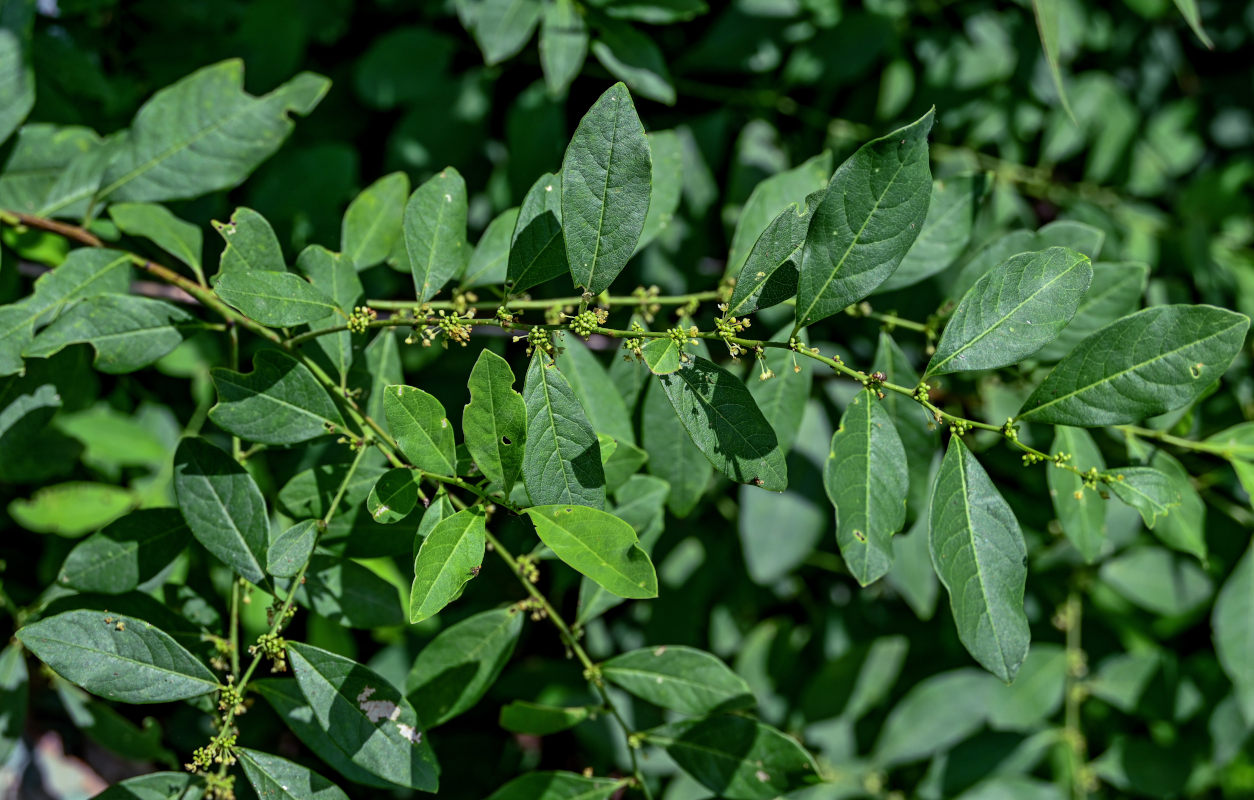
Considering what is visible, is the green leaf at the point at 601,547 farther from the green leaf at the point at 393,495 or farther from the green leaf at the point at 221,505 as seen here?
the green leaf at the point at 221,505

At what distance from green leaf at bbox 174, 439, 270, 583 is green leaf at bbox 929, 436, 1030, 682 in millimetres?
1088

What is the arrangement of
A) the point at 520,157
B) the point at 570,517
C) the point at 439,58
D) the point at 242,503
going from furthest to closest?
the point at 439,58, the point at 520,157, the point at 242,503, the point at 570,517

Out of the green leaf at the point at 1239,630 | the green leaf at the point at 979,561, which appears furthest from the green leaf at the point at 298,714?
the green leaf at the point at 1239,630

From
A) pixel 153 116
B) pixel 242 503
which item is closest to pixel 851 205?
pixel 242 503

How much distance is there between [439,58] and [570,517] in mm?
1677

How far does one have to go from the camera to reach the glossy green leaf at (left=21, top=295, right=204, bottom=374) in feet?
4.84

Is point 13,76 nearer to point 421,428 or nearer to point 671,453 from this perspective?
point 421,428

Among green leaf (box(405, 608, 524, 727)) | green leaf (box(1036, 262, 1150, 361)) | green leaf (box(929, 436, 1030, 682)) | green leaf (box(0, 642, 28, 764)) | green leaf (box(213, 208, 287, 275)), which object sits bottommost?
green leaf (box(0, 642, 28, 764))

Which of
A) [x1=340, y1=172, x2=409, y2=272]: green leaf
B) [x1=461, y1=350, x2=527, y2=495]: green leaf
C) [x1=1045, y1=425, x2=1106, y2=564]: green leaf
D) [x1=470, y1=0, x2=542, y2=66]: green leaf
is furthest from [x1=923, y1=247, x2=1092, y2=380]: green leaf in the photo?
[x1=470, y1=0, x2=542, y2=66]: green leaf

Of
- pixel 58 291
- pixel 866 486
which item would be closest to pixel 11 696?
pixel 58 291

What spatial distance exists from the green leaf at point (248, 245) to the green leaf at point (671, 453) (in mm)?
729

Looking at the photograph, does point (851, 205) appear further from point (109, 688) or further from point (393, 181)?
point (109, 688)

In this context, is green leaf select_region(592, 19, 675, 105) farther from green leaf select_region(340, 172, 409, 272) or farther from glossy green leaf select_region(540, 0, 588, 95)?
green leaf select_region(340, 172, 409, 272)

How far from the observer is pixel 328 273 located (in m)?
1.50
